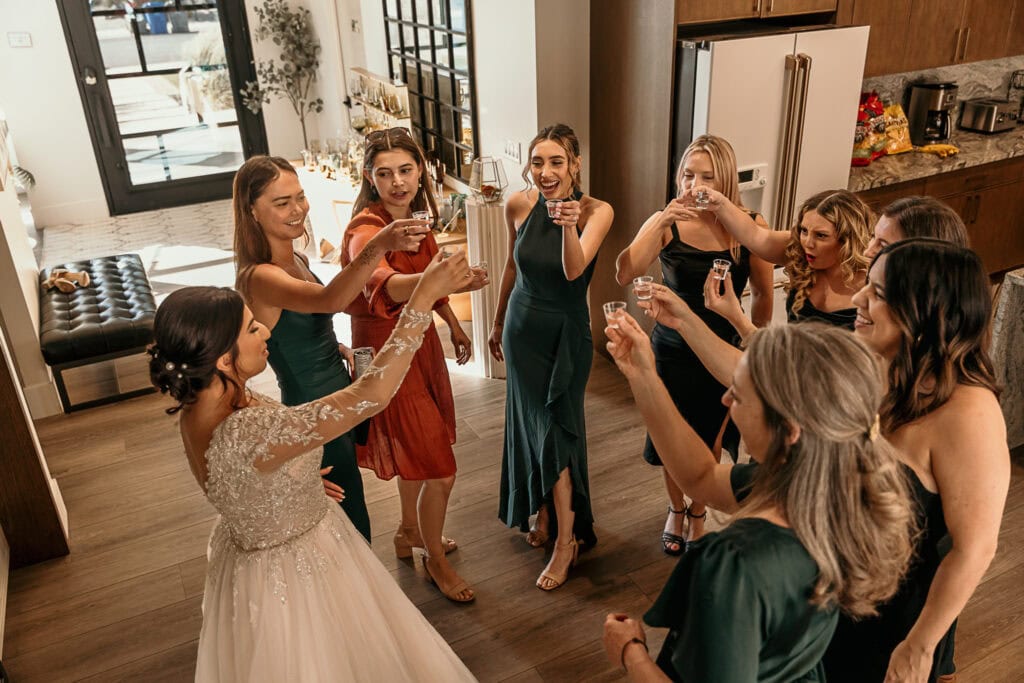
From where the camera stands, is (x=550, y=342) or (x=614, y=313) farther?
(x=550, y=342)

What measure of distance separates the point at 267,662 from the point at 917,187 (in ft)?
14.9

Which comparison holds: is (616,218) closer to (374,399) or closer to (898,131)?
(898,131)

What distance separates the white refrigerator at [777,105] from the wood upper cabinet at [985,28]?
1413 millimetres

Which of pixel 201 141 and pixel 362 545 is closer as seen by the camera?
pixel 362 545

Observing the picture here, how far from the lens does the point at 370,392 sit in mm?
1907

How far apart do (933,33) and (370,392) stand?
15.0 feet

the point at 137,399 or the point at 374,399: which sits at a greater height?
the point at 374,399

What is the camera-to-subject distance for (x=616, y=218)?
4.43 m

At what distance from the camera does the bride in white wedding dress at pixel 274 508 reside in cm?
179

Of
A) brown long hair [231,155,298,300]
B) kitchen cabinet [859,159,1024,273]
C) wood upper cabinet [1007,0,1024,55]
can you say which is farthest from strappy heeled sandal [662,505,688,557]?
wood upper cabinet [1007,0,1024,55]

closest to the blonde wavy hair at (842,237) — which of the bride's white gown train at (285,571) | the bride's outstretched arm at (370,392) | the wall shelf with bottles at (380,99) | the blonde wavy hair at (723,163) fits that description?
the blonde wavy hair at (723,163)

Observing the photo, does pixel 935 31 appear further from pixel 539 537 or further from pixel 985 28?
pixel 539 537

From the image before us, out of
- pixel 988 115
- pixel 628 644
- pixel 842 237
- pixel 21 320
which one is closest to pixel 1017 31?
pixel 988 115

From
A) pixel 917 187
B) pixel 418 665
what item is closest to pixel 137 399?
pixel 418 665
